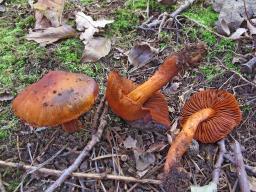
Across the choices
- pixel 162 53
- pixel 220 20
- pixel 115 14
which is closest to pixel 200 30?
pixel 220 20

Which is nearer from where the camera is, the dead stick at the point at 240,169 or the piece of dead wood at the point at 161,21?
the dead stick at the point at 240,169

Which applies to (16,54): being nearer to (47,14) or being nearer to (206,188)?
(47,14)

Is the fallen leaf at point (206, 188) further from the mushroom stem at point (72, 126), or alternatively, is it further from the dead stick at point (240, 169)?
the mushroom stem at point (72, 126)

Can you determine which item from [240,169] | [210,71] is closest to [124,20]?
[210,71]

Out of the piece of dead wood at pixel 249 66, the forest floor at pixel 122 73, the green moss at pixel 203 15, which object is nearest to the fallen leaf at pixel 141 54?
the forest floor at pixel 122 73

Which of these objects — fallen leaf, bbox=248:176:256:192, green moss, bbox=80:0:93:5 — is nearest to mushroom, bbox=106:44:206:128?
fallen leaf, bbox=248:176:256:192

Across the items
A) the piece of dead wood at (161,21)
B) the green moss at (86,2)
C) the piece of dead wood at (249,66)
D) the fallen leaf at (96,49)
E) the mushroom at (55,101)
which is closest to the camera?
the mushroom at (55,101)
